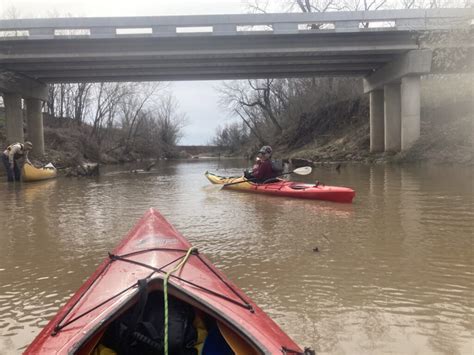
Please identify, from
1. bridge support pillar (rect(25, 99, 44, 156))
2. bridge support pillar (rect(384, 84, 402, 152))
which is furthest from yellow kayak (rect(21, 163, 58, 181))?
bridge support pillar (rect(384, 84, 402, 152))

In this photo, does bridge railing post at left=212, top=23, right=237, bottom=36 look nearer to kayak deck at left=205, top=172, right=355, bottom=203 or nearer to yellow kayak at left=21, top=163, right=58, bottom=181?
yellow kayak at left=21, top=163, right=58, bottom=181

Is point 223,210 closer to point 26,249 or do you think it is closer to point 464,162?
point 26,249

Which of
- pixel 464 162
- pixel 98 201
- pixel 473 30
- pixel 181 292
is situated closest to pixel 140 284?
pixel 181 292

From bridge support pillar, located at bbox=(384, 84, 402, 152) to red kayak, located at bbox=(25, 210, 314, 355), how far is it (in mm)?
23047

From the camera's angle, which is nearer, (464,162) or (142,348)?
Result: (142,348)

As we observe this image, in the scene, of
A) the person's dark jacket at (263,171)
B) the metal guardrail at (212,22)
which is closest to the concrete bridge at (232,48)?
the metal guardrail at (212,22)

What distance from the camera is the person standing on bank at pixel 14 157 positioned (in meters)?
16.7

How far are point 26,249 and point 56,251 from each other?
521 millimetres

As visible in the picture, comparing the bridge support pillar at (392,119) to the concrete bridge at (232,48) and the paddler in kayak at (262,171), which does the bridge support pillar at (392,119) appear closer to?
the concrete bridge at (232,48)

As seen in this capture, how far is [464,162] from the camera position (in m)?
18.2

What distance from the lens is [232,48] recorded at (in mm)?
20828

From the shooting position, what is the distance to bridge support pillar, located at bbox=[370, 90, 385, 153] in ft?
86.4

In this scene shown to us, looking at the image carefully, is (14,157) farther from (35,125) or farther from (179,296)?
(179,296)

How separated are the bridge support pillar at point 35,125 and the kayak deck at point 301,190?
62.4 feet
